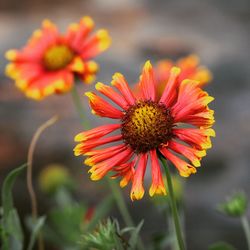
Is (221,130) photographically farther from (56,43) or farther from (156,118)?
(156,118)

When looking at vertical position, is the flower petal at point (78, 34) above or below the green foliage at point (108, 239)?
above

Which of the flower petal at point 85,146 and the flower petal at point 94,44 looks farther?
the flower petal at point 94,44

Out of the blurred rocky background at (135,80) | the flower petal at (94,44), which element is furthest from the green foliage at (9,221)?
the blurred rocky background at (135,80)

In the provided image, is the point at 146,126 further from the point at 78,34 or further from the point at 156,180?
the point at 78,34

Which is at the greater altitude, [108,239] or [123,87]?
[123,87]

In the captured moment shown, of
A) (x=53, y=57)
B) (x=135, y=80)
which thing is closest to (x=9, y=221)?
(x=53, y=57)

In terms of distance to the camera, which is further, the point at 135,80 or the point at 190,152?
the point at 135,80

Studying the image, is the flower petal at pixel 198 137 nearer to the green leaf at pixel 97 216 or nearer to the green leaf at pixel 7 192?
the green leaf at pixel 7 192

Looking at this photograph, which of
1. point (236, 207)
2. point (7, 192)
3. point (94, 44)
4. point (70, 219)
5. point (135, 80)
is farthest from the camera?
point (135, 80)
